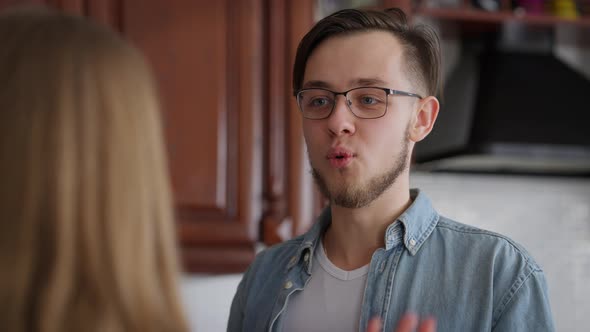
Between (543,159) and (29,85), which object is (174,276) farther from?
(543,159)

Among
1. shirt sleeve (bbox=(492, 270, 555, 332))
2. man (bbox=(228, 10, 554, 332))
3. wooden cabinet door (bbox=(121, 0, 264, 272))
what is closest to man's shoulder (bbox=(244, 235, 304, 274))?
man (bbox=(228, 10, 554, 332))

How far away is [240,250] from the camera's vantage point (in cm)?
187

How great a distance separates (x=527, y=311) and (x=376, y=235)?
272 mm

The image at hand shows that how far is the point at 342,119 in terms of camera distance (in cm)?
117

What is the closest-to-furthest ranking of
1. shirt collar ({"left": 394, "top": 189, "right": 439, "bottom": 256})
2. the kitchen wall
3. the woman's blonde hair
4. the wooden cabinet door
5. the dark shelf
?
the woman's blonde hair < shirt collar ({"left": 394, "top": 189, "right": 439, "bottom": 256}) < the wooden cabinet door < the dark shelf < the kitchen wall

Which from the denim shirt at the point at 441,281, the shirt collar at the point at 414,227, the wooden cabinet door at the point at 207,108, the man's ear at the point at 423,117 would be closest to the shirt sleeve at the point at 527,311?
the denim shirt at the point at 441,281

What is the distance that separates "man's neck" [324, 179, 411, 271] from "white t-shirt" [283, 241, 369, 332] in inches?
1.0

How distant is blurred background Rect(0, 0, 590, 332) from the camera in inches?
73.0

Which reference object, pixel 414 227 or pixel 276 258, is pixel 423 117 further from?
pixel 276 258

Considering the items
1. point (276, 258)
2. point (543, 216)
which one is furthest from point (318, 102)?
point (543, 216)

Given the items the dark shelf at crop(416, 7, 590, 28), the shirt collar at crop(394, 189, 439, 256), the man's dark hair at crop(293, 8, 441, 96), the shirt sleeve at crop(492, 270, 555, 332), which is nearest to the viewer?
the shirt sleeve at crop(492, 270, 555, 332)

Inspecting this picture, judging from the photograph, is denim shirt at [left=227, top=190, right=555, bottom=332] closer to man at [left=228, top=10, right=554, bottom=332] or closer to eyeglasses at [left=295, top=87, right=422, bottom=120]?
man at [left=228, top=10, right=554, bottom=332]

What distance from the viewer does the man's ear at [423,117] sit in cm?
125

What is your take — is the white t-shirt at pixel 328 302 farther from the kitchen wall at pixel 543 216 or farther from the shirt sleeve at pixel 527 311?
the kitchen wall at pixel 543 216
